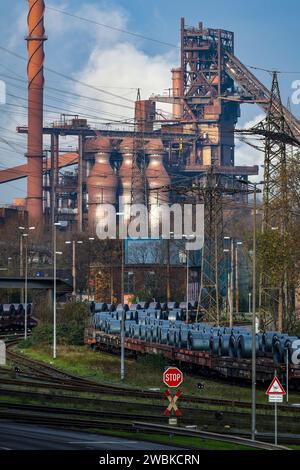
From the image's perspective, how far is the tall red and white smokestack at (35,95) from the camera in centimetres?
17988

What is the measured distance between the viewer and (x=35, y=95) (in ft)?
591

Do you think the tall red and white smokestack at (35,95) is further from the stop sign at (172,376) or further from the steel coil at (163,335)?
the stop sign at (172,376)

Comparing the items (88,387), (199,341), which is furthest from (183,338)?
(88,387)

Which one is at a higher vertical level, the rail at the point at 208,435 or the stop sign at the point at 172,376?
the stop sign at the point at 172,376

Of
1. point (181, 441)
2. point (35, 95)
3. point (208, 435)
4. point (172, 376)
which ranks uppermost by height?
point (35, 95)

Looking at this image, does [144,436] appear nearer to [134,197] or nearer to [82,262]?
[82,262]

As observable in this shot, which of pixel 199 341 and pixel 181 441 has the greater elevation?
pixel 199 341

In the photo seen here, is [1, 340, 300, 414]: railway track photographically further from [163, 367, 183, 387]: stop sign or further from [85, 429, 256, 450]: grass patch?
[85, 429, 256, 450]: grass patch

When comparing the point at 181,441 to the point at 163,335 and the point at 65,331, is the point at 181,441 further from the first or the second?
the point at 65,331

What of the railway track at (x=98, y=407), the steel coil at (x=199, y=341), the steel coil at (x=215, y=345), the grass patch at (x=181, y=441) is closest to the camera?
the grass patch at (x=181, y=441)

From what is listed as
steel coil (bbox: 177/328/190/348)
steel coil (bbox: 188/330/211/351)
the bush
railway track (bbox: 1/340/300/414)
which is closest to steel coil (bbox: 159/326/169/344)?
steel coil (bbox: 177/328/190/348)

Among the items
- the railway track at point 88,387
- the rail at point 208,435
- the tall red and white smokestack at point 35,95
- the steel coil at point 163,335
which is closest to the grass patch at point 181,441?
the rail at point 208,435
